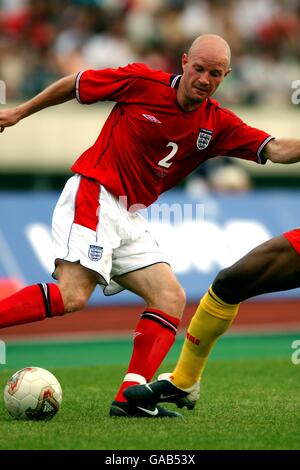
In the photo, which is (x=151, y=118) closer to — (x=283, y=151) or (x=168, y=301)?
(x=283, y=151)

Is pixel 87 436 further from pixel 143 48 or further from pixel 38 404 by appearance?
pixel 143 48

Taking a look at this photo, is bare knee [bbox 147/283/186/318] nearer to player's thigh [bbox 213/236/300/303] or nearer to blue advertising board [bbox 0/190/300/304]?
player's thigh [bbox 213/236/300/303]

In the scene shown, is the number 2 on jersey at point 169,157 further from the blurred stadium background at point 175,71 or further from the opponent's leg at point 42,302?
the blurred stadium background at point 175,71

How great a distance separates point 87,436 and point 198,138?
1.99 metres

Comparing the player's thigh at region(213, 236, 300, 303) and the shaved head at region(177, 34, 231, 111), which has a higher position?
the shaved head at region(177, 34, 231, 111)

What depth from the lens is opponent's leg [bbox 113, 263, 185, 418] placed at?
604 cm

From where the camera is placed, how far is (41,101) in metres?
6.12

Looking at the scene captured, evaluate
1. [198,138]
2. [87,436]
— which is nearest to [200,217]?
[198,138]

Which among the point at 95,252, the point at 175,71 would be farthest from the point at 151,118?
the point at 175,71

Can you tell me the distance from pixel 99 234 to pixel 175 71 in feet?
34.9

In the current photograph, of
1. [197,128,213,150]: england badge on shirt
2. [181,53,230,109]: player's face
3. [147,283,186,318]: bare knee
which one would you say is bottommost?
[147,283,186,318]: bare knee

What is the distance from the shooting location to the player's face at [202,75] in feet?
19.5

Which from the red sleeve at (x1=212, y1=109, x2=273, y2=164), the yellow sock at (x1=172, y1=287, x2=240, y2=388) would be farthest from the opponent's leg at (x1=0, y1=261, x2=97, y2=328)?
the red sleeve at (x1=212, y1=109, x2=273, y2=164)

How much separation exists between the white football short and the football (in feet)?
2.27
